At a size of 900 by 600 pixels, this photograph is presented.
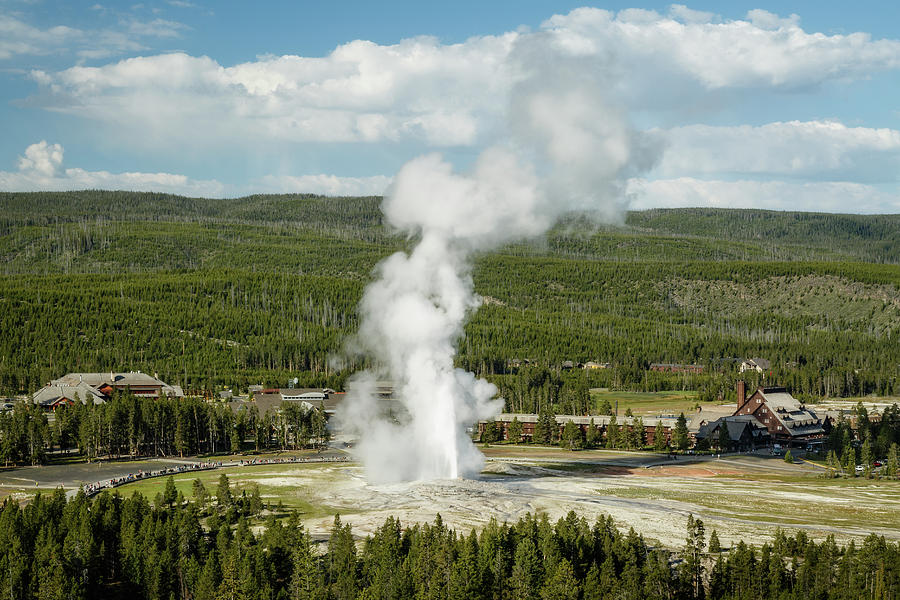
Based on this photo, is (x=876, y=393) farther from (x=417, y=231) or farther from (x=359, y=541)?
(x=359, y=541)

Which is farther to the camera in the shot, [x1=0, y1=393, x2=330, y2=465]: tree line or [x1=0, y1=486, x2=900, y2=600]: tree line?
[x1=0, y1=393, x2=330, y2=465]: tree line

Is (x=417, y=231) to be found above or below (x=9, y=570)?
above

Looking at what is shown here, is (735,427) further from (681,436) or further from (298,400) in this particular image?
(298,400)

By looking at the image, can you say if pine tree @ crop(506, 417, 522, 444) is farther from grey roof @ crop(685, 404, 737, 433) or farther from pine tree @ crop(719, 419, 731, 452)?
pine tree @ crop(719, 419, 731, 452)

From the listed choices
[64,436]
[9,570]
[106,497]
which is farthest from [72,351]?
[9,570]

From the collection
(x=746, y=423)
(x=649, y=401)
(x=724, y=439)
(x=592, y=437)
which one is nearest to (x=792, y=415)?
(x=746, y=423)

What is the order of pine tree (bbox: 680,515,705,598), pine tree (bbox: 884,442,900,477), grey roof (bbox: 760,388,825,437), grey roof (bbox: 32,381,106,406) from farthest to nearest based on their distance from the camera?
grey roof (bbox: 32,381,106,406) < grey roof (bbox: 760,388,825,437) < pine tree (bbox: 884,442,900,477) < pine tree (bbox: 680,515,705,598)

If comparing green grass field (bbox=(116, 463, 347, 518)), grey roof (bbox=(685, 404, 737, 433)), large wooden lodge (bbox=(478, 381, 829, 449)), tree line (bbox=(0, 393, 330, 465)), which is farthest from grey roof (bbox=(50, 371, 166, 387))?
grey roof (bbox=(685, 404, 737, 433))

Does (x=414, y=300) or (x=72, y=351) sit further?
Result: (x=72, y=351)

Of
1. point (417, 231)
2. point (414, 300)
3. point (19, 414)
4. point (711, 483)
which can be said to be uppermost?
point (417, 231)
